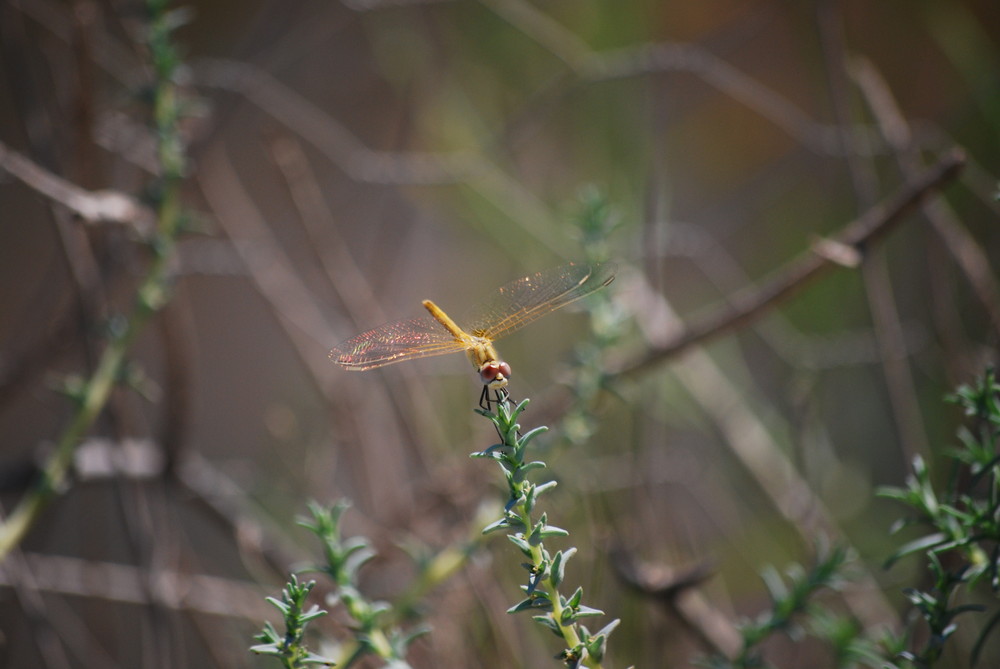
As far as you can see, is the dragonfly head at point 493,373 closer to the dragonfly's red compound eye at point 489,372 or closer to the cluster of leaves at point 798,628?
the dragonfly's red compound eye at point 489,372

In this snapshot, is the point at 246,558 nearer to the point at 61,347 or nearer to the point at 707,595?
the point at 61,347

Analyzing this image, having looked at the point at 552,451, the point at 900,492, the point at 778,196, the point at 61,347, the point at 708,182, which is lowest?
the point at 900,492

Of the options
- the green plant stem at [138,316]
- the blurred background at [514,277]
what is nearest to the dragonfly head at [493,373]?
the blurred background at [514,277]

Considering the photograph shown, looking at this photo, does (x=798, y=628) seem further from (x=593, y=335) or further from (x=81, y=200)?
(x=81, y=200)

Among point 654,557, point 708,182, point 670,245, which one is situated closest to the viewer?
point 654,557

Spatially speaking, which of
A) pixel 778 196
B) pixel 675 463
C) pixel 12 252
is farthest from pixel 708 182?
pixel 12 252

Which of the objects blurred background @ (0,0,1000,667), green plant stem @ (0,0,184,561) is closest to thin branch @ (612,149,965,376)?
blurred background @ (0,0,1000,667)

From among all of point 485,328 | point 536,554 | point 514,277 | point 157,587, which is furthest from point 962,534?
point 514,277
